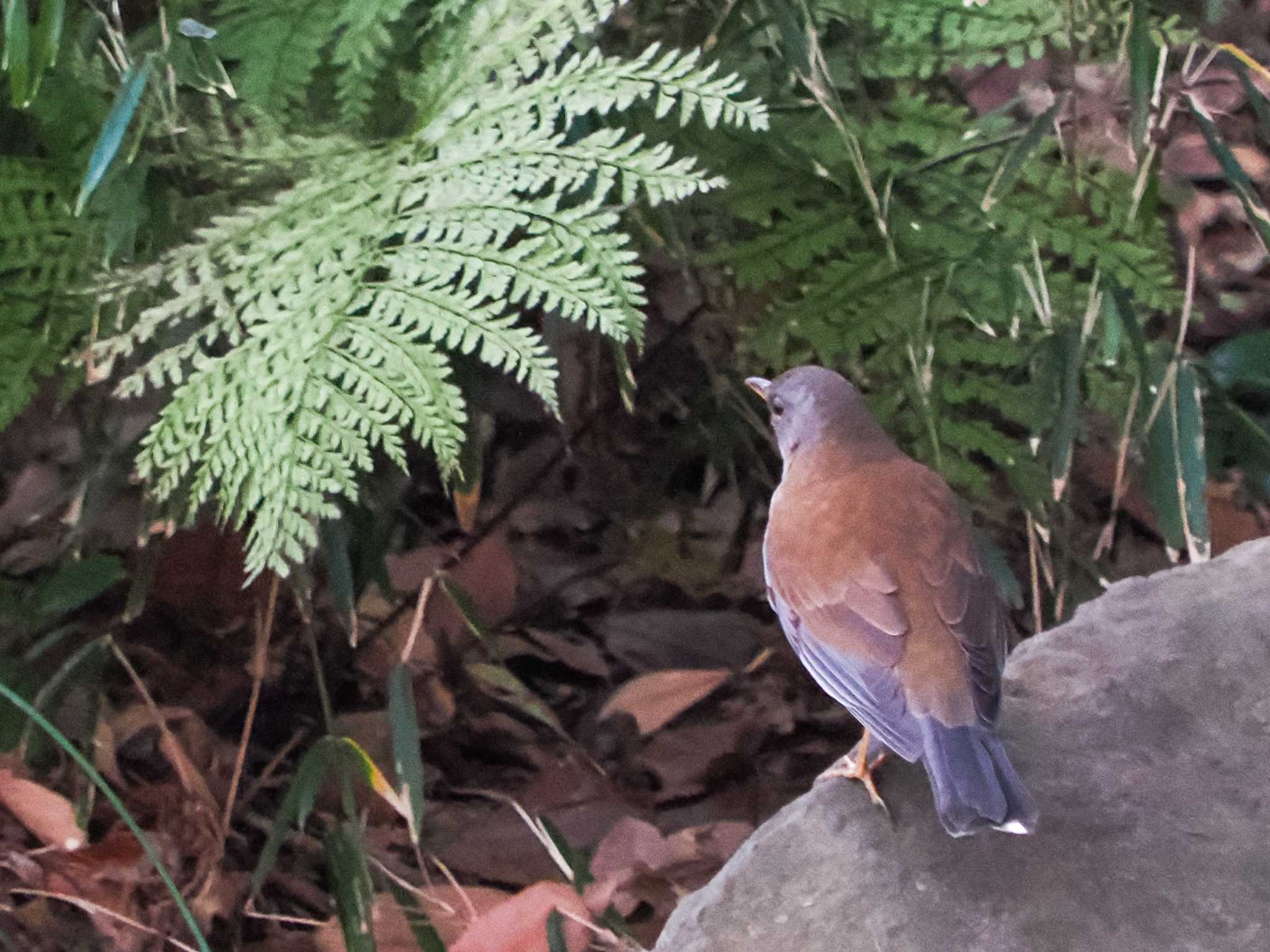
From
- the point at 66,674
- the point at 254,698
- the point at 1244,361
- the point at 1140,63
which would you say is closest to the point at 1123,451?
the point at 1244,361

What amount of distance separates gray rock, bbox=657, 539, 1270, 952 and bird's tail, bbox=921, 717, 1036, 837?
59mm

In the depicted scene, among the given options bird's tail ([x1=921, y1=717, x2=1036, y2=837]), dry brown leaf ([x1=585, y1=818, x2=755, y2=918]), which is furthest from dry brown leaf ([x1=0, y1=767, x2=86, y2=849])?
bird's tail ([x1=921, y1=717, x2=1036, y2=837])

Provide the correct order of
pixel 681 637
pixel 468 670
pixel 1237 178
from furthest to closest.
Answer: pixel 681 637, pixel 468 670, pixel 1237 178

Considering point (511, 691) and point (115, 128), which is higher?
point (115, 128)

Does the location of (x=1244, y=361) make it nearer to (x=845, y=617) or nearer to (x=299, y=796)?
→ (x=845, y=617)

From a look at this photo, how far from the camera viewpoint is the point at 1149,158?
1879 mm

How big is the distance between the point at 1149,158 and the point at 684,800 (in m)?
1.18

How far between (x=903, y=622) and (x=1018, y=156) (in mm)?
652

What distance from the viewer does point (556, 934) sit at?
1685 mm

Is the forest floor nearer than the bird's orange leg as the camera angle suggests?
No

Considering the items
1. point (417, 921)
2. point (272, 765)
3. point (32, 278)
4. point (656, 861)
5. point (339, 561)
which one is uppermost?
point (32, 278)

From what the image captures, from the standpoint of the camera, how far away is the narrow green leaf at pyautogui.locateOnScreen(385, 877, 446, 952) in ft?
5.82

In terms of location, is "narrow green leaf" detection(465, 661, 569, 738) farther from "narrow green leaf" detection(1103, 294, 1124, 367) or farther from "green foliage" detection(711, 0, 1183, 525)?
"narrow green leaf" detection(1103, 294, 1124, 367)

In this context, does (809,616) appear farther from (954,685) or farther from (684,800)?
(684,800)
